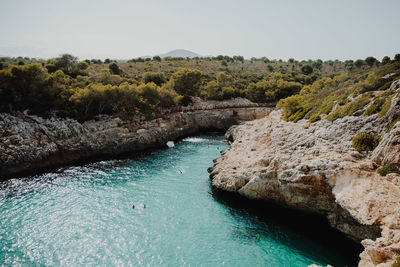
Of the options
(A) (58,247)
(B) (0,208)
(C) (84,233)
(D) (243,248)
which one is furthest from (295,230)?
(B) (0,208)

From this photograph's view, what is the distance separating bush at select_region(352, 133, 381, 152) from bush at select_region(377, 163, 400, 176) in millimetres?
2821

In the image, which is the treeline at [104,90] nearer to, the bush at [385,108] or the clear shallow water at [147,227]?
the bush at [385,108]

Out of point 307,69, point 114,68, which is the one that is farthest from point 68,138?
point 307,69

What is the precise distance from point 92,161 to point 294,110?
38.9 metres

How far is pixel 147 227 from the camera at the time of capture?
886 inches

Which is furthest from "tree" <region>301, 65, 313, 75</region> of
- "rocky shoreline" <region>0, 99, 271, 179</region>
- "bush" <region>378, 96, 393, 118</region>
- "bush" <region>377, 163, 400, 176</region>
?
"bush" <region>377, 163, 400, 176</region>

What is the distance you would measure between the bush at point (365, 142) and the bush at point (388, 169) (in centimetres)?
282

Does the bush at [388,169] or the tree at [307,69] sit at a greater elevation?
the tree at [307,69]

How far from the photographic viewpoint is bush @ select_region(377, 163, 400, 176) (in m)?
16.8

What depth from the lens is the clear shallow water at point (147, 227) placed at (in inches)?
734

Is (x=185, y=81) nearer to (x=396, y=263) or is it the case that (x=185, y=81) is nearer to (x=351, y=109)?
(x=351, y=109)

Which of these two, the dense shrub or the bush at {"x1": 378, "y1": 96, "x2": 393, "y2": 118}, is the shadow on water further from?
the dense shrub

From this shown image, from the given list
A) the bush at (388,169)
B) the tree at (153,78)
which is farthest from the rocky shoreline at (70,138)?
the bush at (388,169)

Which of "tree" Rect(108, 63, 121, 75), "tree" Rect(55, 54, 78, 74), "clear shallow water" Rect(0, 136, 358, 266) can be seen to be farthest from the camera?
"tree" Rect(108, 63, 121, 75)
